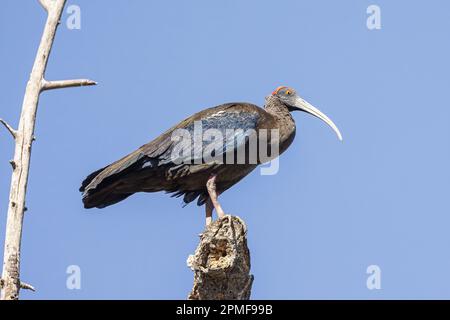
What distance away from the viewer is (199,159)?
15.8 metres

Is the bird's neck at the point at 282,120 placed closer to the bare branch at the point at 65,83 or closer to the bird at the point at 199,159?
the bird at the point at 199,159

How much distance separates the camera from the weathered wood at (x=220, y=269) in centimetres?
1345

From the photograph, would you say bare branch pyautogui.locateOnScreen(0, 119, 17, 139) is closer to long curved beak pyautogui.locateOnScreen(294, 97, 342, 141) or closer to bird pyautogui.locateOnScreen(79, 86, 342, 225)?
bird pyautogui.locateOnScreen(79, 86, 342, 225)

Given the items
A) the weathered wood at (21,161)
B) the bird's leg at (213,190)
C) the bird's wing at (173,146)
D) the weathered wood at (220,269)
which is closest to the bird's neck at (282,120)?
the bird's wing at (173,146)

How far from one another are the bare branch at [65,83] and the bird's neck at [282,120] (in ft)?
10.3

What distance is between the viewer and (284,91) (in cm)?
1725

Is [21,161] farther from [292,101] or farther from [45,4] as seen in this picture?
[292,101]

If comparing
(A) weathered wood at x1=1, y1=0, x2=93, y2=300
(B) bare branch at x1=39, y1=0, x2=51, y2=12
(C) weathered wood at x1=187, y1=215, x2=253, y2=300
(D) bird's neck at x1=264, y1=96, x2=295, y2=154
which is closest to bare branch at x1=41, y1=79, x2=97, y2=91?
(A) weathered wood at x1=1, y1=0, x2=93, y2=300

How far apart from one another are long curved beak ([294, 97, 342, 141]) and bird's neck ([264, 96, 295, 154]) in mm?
239

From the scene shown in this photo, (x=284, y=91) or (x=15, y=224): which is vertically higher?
(x=284, y=91)
